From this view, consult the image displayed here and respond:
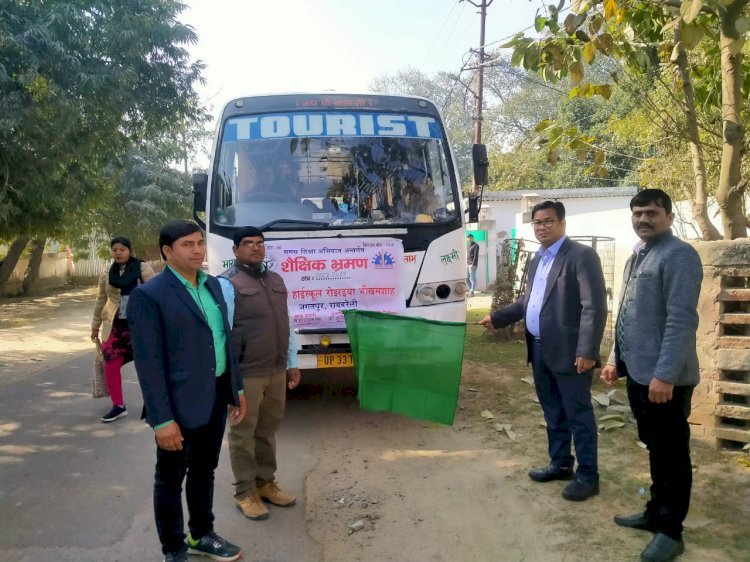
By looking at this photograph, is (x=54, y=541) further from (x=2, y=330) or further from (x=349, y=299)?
(x=2, y=330)

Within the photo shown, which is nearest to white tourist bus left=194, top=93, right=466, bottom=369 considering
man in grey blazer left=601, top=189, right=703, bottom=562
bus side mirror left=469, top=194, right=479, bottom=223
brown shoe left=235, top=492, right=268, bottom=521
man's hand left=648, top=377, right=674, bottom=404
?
bus side mirror left=469, top=194, right=479, bottom=223

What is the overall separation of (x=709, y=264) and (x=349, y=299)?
2.80 meters

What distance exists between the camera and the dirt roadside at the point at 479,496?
3.41m

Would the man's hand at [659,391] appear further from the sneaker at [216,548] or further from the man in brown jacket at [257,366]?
the sneaker at [216,548]

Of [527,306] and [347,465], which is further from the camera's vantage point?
[347,465]

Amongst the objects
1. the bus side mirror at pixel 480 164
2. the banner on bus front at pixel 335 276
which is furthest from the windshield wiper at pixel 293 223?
the bus side mirror at pixel 480 164

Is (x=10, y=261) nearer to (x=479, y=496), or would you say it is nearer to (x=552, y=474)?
(x=479, y=496)

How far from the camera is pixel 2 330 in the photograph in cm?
1248

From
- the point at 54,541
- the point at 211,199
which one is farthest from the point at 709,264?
the point at 54,541

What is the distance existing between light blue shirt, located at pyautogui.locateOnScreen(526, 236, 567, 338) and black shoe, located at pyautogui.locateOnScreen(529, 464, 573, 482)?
0.94m

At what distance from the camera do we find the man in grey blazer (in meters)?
3.12

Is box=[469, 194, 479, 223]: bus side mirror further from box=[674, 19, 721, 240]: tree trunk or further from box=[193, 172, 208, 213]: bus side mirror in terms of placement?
box=[193, 172, 208, 213]: bus side mirror

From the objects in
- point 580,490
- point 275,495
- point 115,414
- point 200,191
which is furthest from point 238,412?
point 115,414

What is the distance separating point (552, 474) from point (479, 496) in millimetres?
553
